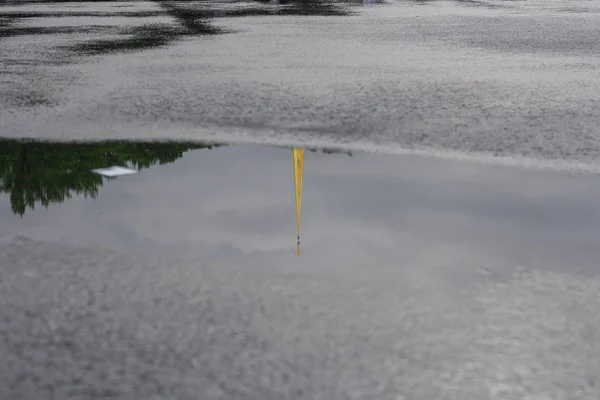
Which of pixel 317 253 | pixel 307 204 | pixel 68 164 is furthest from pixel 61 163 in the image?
pixel 317 253

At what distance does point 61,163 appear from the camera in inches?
267

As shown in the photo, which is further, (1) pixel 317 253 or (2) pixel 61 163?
(2) pixel 61 163

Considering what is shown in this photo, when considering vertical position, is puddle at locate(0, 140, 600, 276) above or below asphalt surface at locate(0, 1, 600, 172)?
above

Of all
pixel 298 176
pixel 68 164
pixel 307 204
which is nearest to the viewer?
pixel 307 204

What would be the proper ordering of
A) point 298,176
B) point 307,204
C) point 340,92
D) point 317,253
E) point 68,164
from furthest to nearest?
point 340,92, point 68,164, point 298,176, point 307,204, point 317,253

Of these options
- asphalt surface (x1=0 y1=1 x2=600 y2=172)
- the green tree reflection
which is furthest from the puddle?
asphalt surface (x1=0 y1=1 x2=600 y2=172)

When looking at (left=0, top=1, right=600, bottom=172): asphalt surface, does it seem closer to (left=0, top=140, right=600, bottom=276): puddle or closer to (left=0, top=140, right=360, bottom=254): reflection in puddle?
(left=0, top=140, right=360, bottom=254): reflection in puddle

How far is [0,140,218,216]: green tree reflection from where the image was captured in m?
6.15

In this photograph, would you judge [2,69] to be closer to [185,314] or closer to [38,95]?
[38,95]

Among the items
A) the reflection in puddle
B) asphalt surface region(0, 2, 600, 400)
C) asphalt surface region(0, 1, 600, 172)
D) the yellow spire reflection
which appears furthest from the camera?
asphalt surface region(0, 1, 600, 172)

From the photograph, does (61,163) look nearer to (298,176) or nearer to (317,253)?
(298,176)

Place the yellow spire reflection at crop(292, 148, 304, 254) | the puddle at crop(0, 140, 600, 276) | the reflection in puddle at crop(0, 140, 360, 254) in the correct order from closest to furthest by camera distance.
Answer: the puddle at crop(0, 140, 600, 276), the yellow spire reflection at crop(292, 148, 304, 254), the reflection in puddle at crop(0, 140, 360, 254)

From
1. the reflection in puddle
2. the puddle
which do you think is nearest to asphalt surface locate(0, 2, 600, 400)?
the puddle

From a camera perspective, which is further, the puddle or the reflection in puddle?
the reflection in puddle
